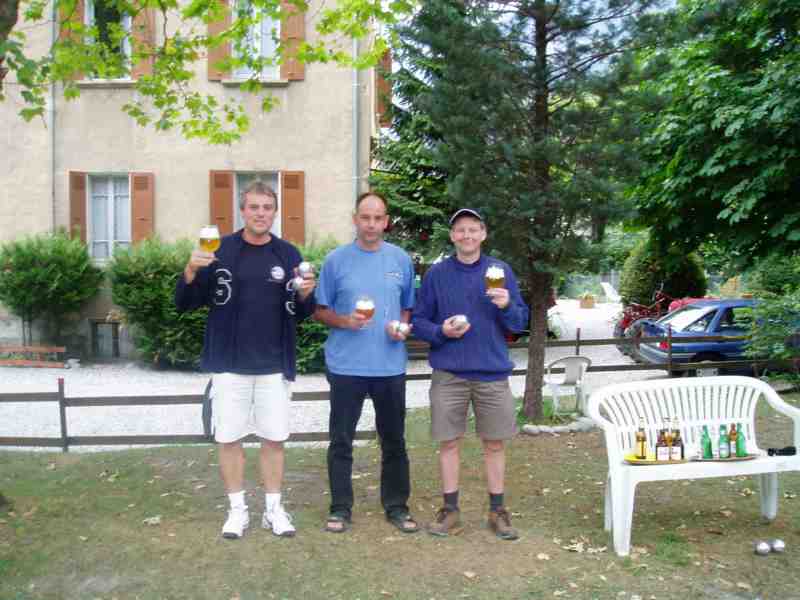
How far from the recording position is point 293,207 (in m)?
16.1

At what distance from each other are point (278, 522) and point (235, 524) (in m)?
0.26

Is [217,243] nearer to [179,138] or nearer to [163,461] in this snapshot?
[163,461]

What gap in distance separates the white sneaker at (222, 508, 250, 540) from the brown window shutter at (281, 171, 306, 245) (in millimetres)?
11577

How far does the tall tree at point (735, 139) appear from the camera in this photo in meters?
11.4

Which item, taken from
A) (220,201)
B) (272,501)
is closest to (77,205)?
(220,201)

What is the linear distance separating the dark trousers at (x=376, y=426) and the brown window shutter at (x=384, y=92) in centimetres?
1176

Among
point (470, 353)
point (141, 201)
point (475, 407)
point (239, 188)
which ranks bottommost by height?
point (475, 407)

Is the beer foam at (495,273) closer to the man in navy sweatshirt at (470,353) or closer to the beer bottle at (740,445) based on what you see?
the man in navy sweatshirt at (470,353)

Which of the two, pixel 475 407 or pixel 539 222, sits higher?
pixel 539 222

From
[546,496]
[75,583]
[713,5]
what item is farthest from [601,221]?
[75,583]

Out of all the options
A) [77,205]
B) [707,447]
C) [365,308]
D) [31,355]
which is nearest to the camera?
[365,308]

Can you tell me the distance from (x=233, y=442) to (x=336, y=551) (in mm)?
889

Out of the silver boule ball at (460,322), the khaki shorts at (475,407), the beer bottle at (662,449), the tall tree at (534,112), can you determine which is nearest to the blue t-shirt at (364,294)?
the khaki shorts at (475,407)

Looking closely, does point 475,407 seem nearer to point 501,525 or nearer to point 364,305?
point 501,525
